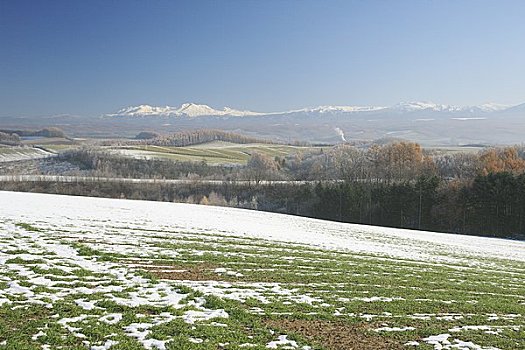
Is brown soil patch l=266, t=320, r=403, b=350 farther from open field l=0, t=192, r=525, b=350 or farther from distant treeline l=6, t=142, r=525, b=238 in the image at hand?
distant treeline l=6, t=142, r=525, b=238

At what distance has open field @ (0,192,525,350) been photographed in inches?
427

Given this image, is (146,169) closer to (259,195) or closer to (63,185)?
(63,185)

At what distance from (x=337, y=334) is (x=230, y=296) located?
13.3 ft

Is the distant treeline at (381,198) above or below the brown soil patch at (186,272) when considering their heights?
below

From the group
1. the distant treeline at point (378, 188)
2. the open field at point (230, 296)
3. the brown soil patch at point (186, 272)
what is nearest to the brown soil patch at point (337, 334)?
the open field at point (230, 296)

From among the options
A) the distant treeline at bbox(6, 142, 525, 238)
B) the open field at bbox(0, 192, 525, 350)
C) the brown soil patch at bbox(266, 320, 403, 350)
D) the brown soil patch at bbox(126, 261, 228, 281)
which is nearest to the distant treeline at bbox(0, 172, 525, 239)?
the distant treeline at bbox(6, 142, 525, 238)

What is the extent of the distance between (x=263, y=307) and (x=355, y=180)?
305 ft

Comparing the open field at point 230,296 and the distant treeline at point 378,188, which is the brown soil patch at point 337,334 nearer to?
the open field at point 230,296

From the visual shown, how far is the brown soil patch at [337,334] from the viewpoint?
11.0 metres

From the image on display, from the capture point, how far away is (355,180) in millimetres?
103625

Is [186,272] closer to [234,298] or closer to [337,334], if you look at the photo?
[234,298]

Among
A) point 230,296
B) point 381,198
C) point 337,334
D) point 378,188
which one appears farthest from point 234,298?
point 378,188

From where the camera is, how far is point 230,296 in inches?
565

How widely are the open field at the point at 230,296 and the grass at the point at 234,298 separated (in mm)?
49
